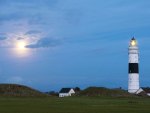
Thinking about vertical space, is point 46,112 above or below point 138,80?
below

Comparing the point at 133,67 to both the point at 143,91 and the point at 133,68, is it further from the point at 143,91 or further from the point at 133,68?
the point at 143,91

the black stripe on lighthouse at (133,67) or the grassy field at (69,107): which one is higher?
the black stripe on lighthouse at (133,67)

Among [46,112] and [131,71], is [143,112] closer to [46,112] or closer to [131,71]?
[46,112]

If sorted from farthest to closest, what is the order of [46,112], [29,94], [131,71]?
[131,71]
[29,94]
[46,112]

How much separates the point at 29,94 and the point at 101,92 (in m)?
21.8

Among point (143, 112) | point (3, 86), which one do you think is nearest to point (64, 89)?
point (3, 86)

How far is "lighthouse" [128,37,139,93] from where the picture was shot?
10062 cm

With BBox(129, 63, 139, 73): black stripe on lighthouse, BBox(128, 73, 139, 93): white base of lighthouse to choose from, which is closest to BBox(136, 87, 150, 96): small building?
BBox(128, 73, 139, 93): white base of lighthouse

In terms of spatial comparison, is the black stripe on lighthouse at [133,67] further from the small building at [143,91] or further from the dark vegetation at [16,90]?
the dark vegetation at [16,90]

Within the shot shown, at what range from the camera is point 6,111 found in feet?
129

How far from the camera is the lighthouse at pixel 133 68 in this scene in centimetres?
10062

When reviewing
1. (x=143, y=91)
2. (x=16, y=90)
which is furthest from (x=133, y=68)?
(x=16, y=90)

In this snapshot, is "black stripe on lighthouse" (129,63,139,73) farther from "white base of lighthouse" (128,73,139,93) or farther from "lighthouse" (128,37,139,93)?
"white base of lighthouse" (128,73,139,93)

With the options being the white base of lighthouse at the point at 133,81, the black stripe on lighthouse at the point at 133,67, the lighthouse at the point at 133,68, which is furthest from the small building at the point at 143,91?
the black stripe on lighthouse at the point at 133,67
